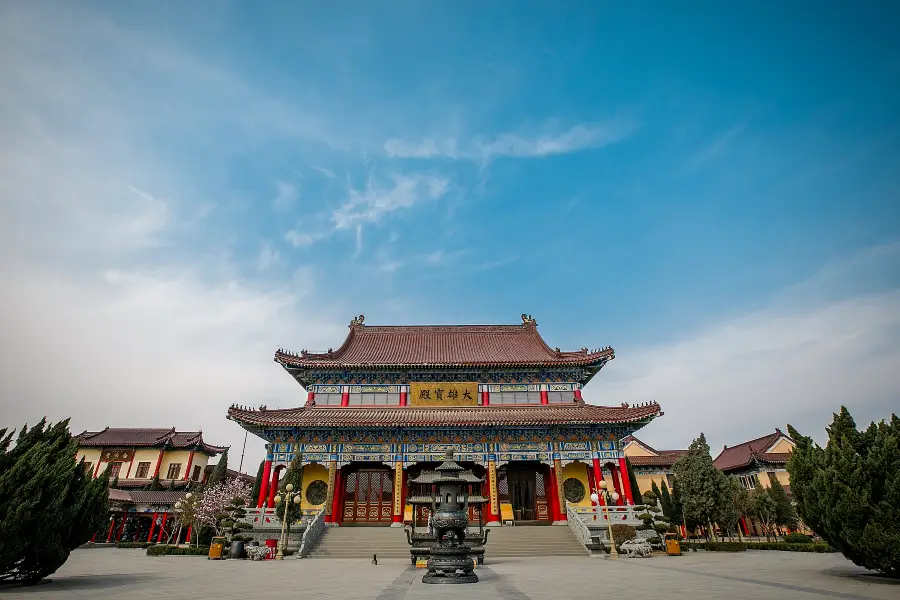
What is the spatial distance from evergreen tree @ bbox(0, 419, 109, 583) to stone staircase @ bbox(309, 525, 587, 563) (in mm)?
9903

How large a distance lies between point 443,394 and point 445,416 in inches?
89.5

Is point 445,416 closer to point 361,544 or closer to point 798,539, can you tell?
point 361,544

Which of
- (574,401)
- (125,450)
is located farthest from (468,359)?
(125,450)

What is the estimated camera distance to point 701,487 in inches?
846

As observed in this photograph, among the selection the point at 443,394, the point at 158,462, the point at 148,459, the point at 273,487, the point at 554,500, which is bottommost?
the point at 554,500

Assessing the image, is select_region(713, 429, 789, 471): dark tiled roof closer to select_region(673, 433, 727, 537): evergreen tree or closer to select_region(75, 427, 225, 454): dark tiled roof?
select_region(673, 433, 727, 537): evergreen tree

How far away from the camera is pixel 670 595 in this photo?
26.2 ft

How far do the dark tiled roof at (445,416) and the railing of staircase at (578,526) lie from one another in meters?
4.04

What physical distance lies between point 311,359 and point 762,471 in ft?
120

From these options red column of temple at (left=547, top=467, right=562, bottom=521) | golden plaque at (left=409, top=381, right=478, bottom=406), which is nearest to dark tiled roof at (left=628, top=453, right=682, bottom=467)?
red column of temple at (left=547, top=467, right=562, bottom=521)

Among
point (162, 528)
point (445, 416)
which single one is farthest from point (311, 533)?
point (162, 528)

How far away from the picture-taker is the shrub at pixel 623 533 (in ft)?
62.1

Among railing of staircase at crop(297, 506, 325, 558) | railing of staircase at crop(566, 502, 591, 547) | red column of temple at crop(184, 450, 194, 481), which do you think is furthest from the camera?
red column of temple at crop(184, 450, 194, 481)

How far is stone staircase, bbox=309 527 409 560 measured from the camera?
60.4ft
